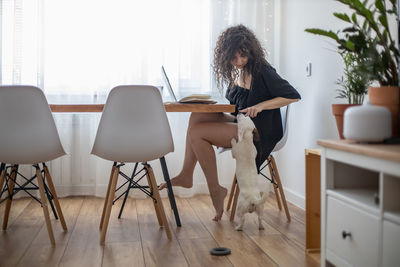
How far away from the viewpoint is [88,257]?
2.26 m

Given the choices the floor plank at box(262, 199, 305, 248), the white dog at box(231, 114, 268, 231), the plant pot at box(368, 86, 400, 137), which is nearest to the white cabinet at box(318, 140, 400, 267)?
the plant pot at box(368, 86, 400, 137)

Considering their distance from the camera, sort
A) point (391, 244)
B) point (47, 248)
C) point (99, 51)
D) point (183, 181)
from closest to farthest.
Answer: point (391, 244) < point (47, 248) < point (183, 181) < point (99, 51)

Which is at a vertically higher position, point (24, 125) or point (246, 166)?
point (24, 125)

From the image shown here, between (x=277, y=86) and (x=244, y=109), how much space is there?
0.25m

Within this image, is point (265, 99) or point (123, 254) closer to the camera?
point (123, 254)

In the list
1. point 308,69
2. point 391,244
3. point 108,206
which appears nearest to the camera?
point 391,244

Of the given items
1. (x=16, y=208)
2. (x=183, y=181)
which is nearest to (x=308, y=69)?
(x=183, y=181)

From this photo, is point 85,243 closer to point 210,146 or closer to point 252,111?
point 210,146

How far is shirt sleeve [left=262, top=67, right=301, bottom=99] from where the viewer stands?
113 inches

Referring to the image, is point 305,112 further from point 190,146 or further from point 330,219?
point 330,219

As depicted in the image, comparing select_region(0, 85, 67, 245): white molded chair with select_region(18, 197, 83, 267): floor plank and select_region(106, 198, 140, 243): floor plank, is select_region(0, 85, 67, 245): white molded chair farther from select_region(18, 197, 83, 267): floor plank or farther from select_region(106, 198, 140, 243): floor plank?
select_region(106, 198, 140, 243): floor plank

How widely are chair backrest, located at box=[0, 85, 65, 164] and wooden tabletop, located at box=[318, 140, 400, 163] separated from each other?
1.53 m

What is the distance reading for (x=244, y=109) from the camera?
2836 mm

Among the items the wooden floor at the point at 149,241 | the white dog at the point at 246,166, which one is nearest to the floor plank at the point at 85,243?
the wooden floor at the point at 149,241
